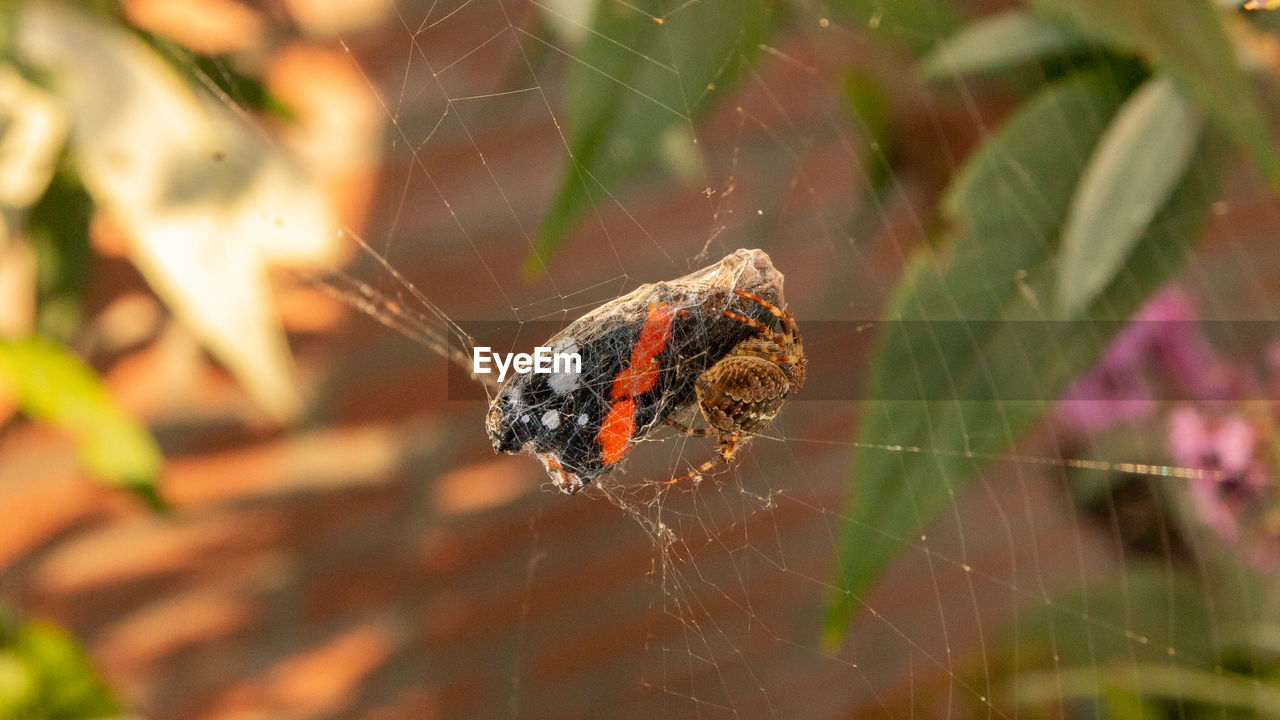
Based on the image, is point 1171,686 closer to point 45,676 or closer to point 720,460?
point 720,460

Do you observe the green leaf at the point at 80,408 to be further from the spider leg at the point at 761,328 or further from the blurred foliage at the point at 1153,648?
the blurred foliage at the point at 1153,648

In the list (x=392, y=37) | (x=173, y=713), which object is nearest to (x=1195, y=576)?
(x=392, y=37)

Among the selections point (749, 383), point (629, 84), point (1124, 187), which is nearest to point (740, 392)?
point (749, 383)

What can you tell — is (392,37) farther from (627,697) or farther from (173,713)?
(173,713)

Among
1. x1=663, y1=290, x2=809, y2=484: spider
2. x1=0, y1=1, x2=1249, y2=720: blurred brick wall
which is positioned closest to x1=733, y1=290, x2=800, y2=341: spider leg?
x1=663, y1=290, x2=809, y2=484: spider

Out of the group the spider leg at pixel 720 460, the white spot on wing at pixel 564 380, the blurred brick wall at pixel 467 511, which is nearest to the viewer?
the white spot on wing at pixel 564 380

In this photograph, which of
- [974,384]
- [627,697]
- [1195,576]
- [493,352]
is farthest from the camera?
[1195,576]

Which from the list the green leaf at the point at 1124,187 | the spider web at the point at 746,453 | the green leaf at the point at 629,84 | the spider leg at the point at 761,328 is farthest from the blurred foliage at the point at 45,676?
the green leaf at the point at 1124,187
